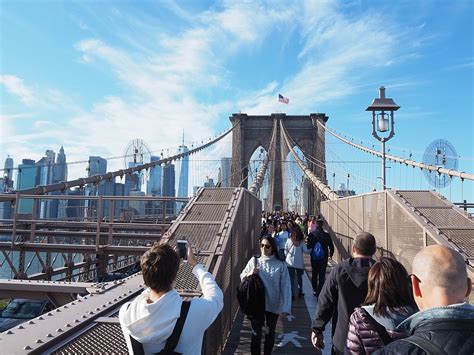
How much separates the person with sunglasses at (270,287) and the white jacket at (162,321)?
1.71 meters

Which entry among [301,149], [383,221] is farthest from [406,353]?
[301,149]

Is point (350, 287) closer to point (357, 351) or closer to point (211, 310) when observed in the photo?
point (357, 351)

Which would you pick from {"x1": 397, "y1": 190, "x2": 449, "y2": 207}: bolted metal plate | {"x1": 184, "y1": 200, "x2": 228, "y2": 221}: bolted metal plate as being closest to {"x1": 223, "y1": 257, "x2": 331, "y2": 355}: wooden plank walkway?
{"x1": 184, "y1": 200, "x2": 228, "y2": 221}: bolted metal plate

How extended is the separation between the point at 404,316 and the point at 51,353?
1.47 m

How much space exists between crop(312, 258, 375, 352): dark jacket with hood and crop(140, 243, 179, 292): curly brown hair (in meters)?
1.26

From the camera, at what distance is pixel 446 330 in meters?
1.00

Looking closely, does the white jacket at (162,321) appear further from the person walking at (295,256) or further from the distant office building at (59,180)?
the distant office building at (59,180)

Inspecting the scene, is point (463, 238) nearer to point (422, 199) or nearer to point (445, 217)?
point (445, 217)

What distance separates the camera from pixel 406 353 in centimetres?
100

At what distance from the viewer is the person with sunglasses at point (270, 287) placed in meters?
3.13

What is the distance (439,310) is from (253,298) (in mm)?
2144

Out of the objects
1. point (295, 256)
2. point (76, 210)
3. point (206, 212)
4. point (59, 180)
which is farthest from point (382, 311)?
point (59, 180)

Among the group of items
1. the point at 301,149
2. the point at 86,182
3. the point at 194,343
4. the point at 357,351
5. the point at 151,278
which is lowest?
the point at 357,351

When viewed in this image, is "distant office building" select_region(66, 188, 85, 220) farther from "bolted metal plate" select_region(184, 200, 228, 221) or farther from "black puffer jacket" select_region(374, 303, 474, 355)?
"black puffer jacket" select_region(374, 303, 474, 355)
